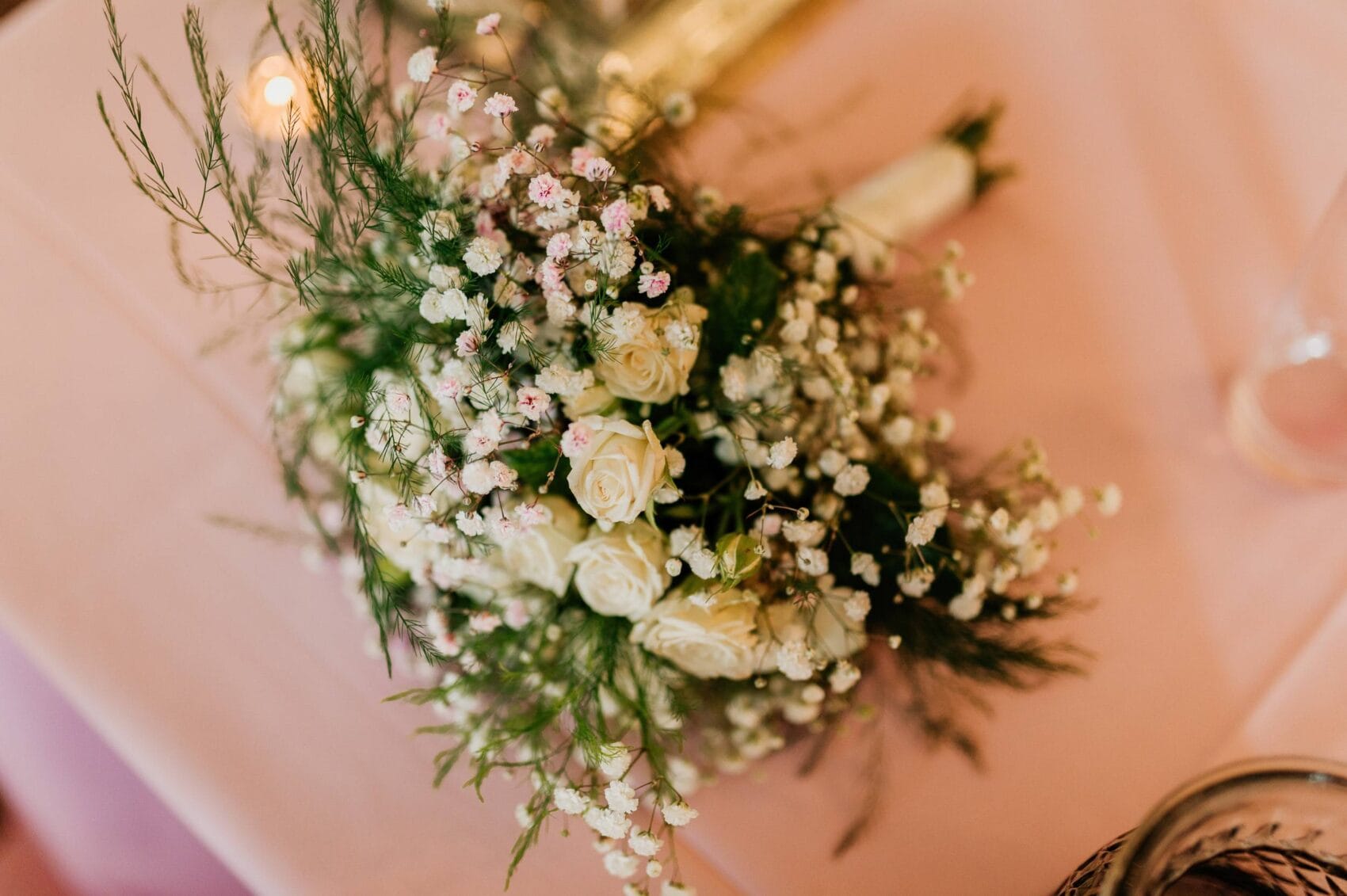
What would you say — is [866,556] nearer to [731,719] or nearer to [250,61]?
[731,719]

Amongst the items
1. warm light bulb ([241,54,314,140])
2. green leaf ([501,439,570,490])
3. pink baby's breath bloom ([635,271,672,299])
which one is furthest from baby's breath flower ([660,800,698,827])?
warm light bulb ([241,54,314,140])

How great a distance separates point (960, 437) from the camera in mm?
879

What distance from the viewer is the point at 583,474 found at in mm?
538

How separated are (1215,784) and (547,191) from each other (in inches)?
20.5

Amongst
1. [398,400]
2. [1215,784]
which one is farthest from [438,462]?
[1215,784]

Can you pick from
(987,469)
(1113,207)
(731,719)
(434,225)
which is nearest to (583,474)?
(434,225)

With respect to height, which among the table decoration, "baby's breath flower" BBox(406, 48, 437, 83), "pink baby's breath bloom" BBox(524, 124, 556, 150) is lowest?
the table decoration

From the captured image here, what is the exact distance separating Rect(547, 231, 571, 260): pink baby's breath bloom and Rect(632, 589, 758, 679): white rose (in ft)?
0.81

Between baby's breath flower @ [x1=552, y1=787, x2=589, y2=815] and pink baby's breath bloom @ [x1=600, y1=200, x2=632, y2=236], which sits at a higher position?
pink baby's breath bloom @ [x1=600, y1=200, x2=632, y2=236]

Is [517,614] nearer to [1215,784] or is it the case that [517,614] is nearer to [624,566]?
[624,566]

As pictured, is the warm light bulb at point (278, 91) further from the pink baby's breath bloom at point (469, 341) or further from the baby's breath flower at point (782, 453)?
the baby's breath flower at point (782, 453)

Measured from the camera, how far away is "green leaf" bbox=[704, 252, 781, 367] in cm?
69

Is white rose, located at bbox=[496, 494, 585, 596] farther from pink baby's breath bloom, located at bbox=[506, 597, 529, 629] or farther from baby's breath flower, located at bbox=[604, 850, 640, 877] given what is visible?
baby's breath flower, located at bbox=[604, 850, 640, 877]

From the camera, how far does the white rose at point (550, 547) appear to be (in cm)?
61
